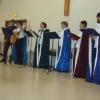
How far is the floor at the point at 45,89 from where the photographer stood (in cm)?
450

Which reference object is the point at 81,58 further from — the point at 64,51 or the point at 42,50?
the point at 42,50

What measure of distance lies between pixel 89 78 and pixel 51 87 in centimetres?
113

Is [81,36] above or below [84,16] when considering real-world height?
below

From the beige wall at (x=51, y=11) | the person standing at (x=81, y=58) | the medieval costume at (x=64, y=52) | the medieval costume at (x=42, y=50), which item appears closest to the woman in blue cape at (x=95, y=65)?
the person standing at (x=81, y=58)

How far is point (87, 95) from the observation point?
4.80m

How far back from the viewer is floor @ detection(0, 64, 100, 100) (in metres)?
4.50

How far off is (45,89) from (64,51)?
265 cm

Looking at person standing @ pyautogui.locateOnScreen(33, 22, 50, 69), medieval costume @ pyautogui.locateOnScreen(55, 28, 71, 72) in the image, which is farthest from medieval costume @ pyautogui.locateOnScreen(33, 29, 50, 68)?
medieval costume @ pyautogui.locateOnScreen(55, 28, 71, 72)

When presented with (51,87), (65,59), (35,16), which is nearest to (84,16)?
(65,59)

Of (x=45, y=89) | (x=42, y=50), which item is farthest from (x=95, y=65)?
(x=42, y=50)

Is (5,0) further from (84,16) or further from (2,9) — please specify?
(84,16)

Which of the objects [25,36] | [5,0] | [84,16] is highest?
[5,0]

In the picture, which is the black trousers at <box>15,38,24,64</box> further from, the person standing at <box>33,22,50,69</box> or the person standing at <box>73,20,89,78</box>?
the person standing at <box>73,20,89,78</box>

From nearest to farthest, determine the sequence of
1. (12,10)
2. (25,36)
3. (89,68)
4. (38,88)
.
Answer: (38,88)
(89,68)
(25,36)
(12,10)
